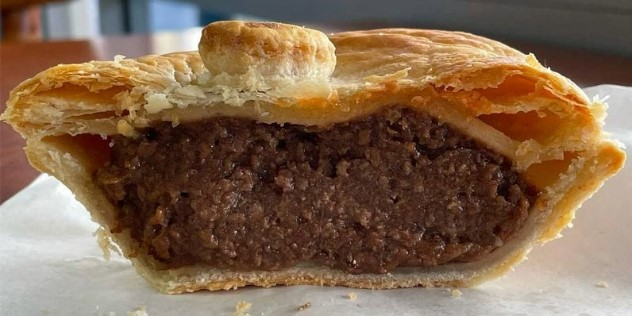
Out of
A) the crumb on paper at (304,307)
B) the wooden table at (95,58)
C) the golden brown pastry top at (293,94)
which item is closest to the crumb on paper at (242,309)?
the crumb on paper at (304,307)

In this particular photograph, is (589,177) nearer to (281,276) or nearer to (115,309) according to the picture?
(281,276)

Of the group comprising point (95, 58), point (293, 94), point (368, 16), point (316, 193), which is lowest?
point (95, 58)

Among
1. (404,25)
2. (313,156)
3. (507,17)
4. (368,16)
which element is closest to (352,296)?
(313,156)

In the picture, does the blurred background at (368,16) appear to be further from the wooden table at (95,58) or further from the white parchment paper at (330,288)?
the white parchment paper at (330,288)

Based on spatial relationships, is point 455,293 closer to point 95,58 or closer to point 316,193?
point 316,193

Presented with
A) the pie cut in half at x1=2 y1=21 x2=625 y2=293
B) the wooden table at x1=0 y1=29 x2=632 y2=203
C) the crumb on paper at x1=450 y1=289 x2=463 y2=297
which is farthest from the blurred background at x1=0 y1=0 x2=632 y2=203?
the crumb on paper at x1=450 y1=289 x2=463 y2=297

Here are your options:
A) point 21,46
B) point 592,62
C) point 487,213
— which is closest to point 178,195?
point 487,213

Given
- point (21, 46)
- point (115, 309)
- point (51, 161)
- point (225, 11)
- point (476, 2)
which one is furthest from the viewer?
point (225, 11)
